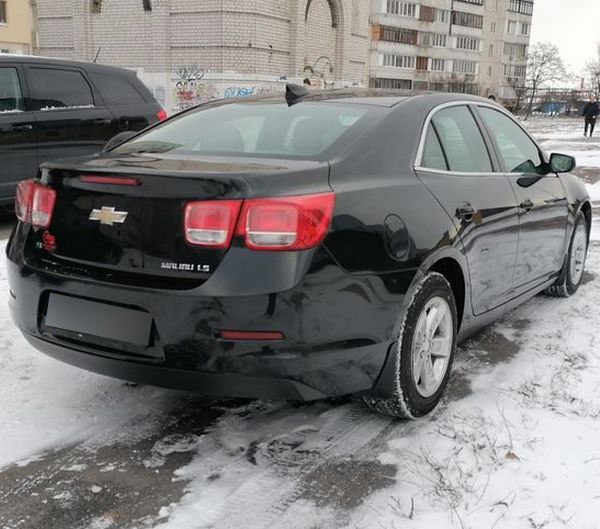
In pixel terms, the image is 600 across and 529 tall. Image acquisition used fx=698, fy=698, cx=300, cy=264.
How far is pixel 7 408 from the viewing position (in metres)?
3.27

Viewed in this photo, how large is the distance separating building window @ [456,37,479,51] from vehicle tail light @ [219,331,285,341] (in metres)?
78.0

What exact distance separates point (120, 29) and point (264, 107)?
2753 cm

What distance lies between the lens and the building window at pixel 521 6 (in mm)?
83137

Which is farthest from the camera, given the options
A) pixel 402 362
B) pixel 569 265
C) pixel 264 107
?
pixel 569 265

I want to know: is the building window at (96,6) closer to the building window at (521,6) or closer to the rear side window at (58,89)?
the rear side window at (58,89)

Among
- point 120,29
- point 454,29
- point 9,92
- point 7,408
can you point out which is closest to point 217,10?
point 120,29

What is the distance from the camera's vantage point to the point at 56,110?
7562mm

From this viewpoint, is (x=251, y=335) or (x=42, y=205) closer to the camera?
(x=251, y=335)

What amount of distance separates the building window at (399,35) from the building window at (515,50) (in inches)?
741

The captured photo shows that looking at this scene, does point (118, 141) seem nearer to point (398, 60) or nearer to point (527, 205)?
point (527, 205)

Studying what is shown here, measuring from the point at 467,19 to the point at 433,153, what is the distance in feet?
259

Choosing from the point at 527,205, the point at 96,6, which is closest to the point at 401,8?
the point at 96,6

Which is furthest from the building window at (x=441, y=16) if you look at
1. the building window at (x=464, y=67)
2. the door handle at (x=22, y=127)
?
the door handle at (x=22, y=127)

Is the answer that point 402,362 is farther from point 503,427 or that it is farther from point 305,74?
point 305,74
